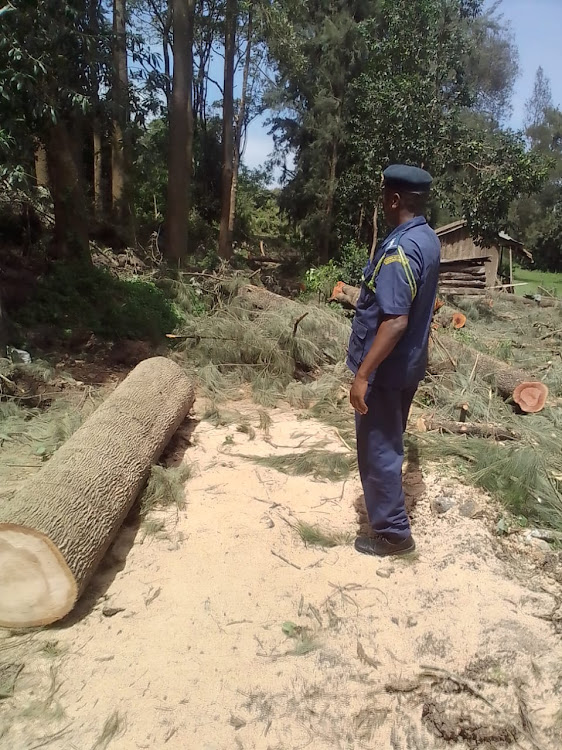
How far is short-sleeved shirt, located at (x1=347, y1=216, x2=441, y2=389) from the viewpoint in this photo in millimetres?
2568

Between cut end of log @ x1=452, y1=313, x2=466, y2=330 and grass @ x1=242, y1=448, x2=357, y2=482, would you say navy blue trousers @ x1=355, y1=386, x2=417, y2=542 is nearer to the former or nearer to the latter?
grass @ x1=242, y1=448, x2=357, y2=482

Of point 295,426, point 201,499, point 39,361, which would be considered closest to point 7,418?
point 39,361

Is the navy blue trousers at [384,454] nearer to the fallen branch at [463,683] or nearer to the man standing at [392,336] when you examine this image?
the man standing at [392,336]

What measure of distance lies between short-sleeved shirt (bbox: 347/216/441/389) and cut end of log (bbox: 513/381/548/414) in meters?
2.78

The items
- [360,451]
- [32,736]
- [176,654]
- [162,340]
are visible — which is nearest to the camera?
[32,736]

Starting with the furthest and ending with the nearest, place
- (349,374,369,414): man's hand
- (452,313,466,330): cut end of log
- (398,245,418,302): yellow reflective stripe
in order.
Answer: (452,313,466,330): cut end of log < (349,374,369,414): man's hand < (398,245,418,302): yellow reflective stripe

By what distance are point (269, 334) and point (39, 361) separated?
2336mm

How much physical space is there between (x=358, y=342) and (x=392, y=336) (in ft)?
0.92

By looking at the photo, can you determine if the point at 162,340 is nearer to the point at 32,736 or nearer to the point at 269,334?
the point at 269,334

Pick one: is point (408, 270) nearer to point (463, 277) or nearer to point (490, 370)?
point (490, 370)

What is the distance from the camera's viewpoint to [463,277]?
14.6 m

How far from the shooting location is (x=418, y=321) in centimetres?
273

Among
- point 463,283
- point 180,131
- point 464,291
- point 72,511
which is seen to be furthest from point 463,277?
point 72,511

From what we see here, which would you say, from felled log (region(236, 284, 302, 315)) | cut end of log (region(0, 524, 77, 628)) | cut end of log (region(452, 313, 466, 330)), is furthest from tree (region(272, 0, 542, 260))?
cut end of log (region(0, 524, 77, 628))
